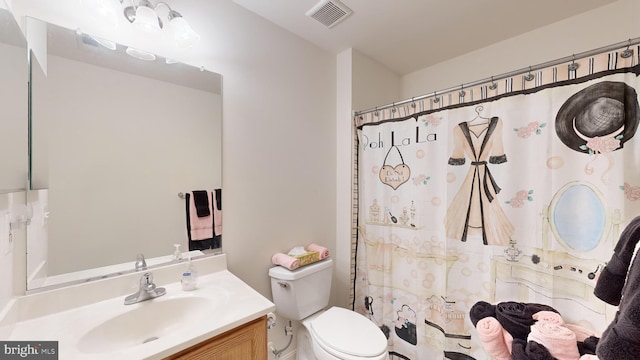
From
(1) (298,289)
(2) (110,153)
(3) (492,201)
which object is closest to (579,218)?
(3) (492,201)

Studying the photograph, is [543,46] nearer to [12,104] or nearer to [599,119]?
[599,119]

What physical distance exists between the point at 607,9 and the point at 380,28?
53.5 inches

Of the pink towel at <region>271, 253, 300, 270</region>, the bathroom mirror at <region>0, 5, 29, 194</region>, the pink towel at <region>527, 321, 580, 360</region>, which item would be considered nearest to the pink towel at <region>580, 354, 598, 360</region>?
the pink towel at <region>527, 321, 580, 360</region>

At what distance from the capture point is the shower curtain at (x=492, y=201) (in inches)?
39.1

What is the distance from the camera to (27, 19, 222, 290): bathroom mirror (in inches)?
37.0

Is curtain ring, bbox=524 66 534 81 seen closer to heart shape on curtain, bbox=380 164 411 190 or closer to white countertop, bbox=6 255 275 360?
heart shape on curtain, bbox=380 164 411 190

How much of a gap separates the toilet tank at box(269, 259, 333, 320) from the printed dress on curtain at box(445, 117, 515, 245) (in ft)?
2.85

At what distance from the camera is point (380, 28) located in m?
1.68

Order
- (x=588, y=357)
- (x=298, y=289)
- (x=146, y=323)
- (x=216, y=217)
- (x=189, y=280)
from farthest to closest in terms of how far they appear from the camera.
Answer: (x=298, y=289) → (x=216, y=217) → (x=189, y=280) → (x=146, y=323) → (x=588, y=357)

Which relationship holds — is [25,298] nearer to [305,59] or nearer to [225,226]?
[225,226]

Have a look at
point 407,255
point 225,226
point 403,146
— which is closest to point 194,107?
point 225,226

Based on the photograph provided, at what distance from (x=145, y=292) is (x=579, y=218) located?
1.92m

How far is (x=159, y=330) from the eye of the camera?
0.99m

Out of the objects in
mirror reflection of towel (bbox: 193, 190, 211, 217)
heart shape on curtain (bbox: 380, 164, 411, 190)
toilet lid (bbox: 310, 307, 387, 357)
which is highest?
heart shape on curtain (bbox: 380, 164, 411, 190)
